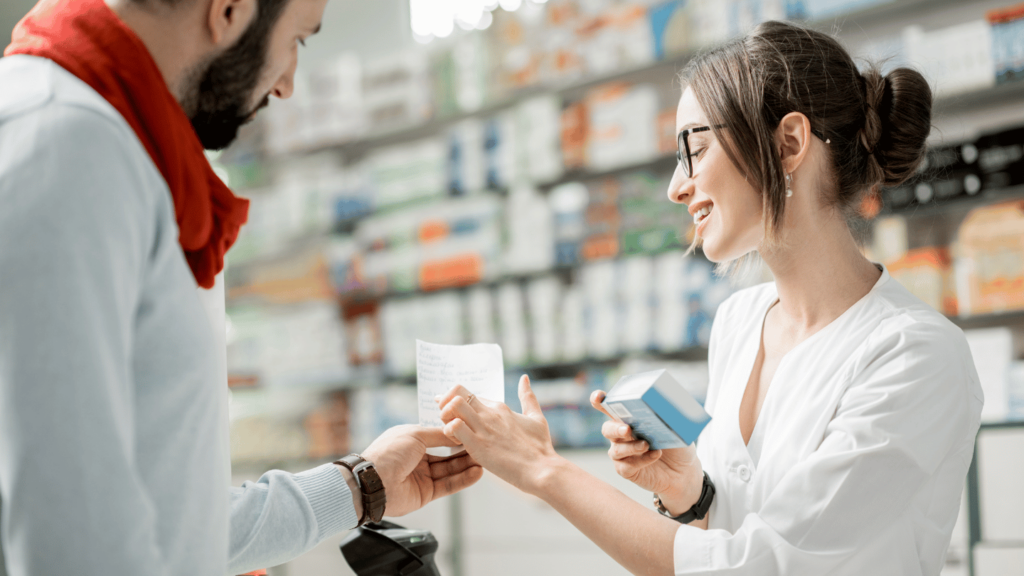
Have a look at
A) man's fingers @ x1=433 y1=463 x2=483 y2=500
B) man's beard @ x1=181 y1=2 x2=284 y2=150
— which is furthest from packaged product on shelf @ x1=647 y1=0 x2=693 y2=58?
man's beard @ x1=181 y1=2 x2=284 y2=150

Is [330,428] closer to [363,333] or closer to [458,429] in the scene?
[363,333]

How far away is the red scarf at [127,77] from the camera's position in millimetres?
723

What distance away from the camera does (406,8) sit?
14.4 ft

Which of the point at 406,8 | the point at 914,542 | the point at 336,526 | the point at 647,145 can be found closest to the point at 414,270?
the point at 647,145

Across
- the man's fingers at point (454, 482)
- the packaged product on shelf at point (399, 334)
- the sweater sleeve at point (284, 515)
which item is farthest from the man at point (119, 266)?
the packaged product on shelf at point (399, 334)

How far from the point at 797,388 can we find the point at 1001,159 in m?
1.82

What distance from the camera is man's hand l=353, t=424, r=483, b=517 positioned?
1.37 meters

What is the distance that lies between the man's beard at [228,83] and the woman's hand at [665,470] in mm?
789

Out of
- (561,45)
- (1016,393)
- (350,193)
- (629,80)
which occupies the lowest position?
(1016,393)

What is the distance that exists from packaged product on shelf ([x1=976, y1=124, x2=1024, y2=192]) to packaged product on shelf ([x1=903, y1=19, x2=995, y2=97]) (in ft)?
0.65

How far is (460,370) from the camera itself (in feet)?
4.33

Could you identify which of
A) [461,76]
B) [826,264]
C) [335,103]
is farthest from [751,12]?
[335,103]

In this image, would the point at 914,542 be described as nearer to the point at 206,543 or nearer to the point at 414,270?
the point at 206,543

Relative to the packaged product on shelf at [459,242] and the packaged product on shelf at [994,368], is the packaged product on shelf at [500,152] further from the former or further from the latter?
the packaged product on shelf at [994,368]
